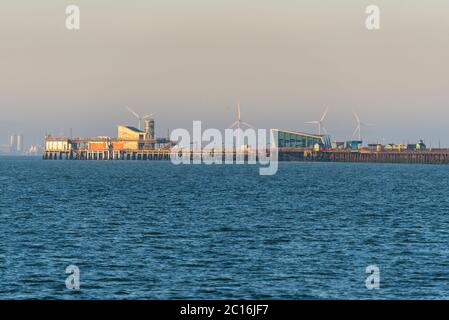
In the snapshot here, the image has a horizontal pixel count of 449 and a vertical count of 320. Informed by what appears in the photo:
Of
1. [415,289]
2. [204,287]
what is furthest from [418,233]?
[204,287]

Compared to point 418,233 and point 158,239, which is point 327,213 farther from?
point 158,239

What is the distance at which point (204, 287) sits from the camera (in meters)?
36.3

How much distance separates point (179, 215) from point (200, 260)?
104 feet

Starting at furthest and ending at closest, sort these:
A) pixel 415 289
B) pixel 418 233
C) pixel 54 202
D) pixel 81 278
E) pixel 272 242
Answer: pixel 54 202, pixel 418 233, pixel 272 242, pixel 81 278, pixel 415 289

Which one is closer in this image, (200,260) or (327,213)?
(200,260)

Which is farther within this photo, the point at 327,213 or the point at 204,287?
the point at 327,213

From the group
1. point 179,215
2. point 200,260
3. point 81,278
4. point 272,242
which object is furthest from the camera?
point 179,215

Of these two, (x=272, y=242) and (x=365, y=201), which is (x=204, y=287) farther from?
(x=365, y=201)

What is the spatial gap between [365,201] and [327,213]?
884 inches

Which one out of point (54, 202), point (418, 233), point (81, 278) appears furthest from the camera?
point (54, 202)
